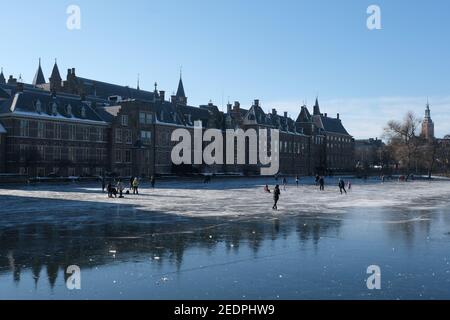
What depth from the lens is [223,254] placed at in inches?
560

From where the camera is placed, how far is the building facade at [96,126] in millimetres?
62000

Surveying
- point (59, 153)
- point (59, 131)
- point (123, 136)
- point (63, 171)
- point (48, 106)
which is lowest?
point (63, 171)

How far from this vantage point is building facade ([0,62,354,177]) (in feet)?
203

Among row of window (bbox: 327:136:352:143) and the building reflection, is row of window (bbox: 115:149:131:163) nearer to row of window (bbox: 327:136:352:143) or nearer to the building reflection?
the building reflection

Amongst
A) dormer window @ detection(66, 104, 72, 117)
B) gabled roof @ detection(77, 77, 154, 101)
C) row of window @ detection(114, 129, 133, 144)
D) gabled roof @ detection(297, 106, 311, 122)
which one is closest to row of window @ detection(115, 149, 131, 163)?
row of window @ detection(114, 129, 133, 144)

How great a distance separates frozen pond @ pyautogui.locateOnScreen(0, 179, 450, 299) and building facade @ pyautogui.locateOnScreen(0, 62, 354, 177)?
130ft

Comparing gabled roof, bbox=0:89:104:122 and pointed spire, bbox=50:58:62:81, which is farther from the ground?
pointed spire, bbox=50:58:62:81

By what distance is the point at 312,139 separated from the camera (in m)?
128

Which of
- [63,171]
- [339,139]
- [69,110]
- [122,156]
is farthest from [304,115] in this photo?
[63,171]

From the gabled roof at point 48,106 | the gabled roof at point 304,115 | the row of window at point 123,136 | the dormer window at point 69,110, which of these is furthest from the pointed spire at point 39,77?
the gabled roof at point 304,115

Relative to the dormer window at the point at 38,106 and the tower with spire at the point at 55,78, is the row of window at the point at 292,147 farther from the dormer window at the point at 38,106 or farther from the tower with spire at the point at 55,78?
the dormer window at the point at 38,106

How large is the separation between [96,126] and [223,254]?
59.7 meters

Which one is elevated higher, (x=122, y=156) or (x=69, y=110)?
(x=69, y=110)

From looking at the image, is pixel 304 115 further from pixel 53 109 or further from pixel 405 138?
pixel 53 109
